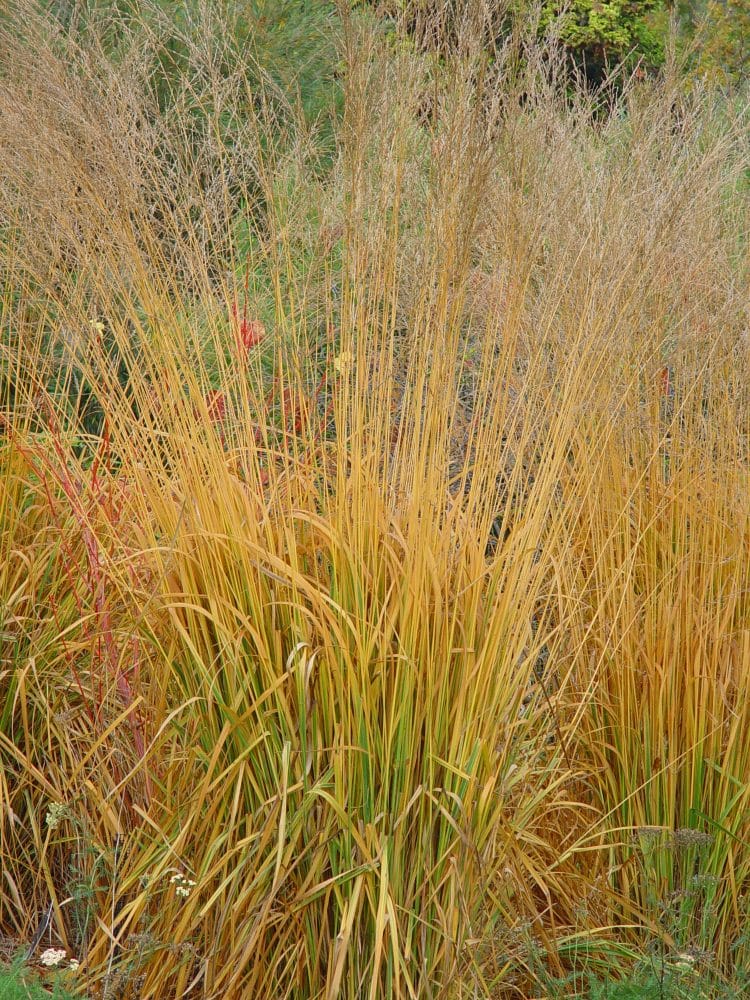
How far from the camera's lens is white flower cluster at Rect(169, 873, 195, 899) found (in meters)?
2.02

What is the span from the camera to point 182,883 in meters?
2.16

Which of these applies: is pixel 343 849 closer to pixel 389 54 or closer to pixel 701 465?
pixel 701 465

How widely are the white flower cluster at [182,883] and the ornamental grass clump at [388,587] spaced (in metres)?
0.02

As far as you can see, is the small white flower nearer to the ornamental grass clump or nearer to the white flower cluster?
the ornamental grass clump

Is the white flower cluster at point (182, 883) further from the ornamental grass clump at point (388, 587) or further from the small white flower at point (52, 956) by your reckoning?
the small white flower at point (52, 956)

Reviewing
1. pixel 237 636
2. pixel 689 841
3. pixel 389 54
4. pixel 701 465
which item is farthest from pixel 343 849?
pixel 389 54

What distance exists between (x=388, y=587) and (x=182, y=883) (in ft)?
2.33

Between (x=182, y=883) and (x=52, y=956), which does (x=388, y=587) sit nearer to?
(x=182, y=883)

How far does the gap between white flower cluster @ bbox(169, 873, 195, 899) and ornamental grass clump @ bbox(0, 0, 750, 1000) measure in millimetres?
18

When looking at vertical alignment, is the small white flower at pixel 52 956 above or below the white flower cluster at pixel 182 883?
below

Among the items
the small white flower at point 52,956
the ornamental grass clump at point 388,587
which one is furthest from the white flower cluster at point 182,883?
the small white flower at point 52,956

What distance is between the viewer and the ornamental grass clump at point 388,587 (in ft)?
6.68

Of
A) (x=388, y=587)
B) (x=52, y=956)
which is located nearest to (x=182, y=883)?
(x=52, y=956)

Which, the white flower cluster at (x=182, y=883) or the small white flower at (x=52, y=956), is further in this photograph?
the small white flower at (x=52, y=956)
